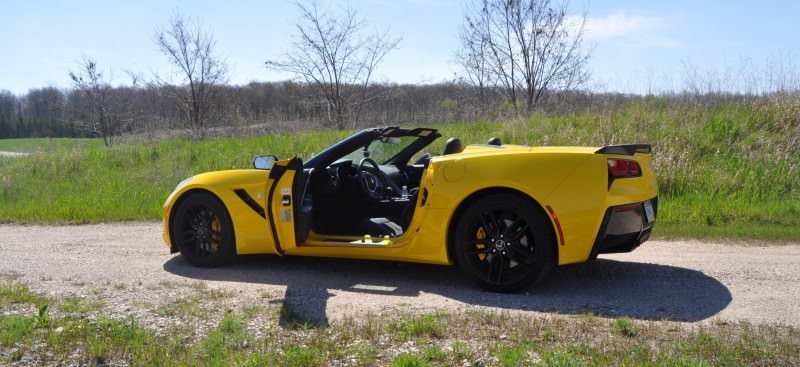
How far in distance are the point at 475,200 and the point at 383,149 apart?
1.81m

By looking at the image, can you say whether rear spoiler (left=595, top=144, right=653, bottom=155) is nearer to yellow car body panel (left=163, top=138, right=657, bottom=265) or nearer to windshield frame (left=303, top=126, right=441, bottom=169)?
yellow car body panel (left=163, top=138, right=657, bottom=265)

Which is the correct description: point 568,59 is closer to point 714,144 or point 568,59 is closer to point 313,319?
point 714,144

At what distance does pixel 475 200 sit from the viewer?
18.7 feet

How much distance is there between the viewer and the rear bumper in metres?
5.27

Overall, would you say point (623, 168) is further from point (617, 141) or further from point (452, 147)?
point (617, 141)

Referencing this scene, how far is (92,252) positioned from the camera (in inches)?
311

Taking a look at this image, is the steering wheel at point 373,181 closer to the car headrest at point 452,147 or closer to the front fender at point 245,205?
the car headrest at point 452,147

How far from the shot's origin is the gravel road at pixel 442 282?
5191 millimetres

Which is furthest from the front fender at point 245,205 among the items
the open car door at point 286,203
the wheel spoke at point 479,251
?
the wheel spoke at point 479,251

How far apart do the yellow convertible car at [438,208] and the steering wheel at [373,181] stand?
1 centimetres

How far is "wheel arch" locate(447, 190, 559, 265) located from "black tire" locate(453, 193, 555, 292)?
0.7 inches

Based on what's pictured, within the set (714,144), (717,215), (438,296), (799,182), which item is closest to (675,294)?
(438,296)

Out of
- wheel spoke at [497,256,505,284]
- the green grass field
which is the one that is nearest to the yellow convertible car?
wheel spoke at [497,256,505,284]

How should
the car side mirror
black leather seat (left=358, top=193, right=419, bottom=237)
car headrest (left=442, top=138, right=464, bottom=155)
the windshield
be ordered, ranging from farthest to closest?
the windshield < the car side mirror < car headrest (left=442, top=138, right=464, bottom=155) < black leather seat (left=358, top=193, right=419, bottom=237)
